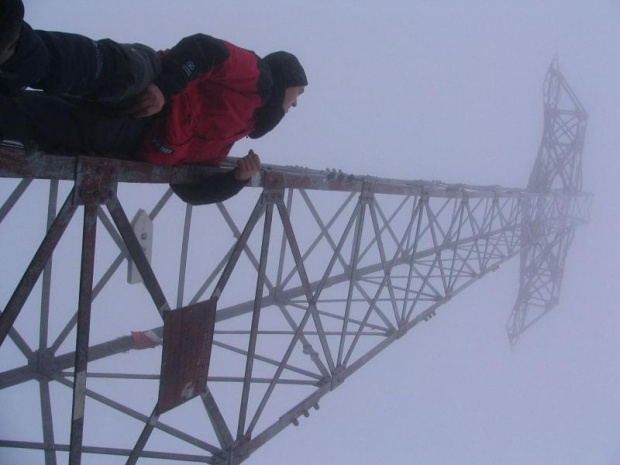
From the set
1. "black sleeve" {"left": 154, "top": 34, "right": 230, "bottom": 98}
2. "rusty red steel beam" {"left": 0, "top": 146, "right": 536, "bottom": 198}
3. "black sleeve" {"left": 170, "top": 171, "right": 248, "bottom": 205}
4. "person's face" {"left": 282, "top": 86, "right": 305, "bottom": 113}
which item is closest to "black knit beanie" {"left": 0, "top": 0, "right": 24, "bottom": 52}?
"rusty red steel beam" {"left": 0, "top": 146, "right": 536, "bottom": 198}

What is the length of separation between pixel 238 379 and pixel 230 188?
2692 mm

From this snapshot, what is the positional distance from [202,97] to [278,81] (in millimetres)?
753

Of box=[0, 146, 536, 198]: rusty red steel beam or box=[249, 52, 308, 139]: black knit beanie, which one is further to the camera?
box=[249, 52, 308, 139]: black knit beanie

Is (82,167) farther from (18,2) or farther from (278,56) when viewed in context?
(278,56)

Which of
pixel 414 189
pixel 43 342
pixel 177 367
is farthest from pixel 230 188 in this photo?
pixel 414 189

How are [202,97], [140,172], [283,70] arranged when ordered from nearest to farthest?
[140,172] → [202,97] → [283,70]

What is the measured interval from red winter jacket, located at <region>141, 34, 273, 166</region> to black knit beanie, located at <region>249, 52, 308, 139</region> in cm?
20

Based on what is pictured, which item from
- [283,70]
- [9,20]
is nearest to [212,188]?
[283,70]

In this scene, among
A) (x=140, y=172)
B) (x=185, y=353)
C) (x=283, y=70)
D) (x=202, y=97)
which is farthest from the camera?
(x=185, y=353)

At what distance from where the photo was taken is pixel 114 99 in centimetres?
273

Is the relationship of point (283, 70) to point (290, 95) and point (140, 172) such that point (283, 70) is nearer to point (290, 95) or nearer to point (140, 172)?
point (290, 95)

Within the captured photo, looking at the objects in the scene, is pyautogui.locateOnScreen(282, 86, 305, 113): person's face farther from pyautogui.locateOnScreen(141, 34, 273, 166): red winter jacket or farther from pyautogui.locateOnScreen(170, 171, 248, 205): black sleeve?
pyautogui.locateOnScreen(170, 171, 248, 205): black sleeve

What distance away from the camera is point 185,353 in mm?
4137

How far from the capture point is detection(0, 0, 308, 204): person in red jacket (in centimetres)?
240
